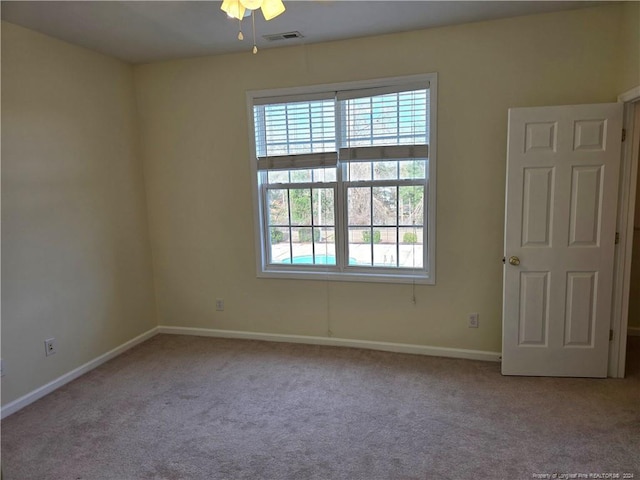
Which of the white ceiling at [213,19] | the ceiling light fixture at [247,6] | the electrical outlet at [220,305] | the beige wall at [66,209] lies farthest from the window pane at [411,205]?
the beige wall at [66,209]

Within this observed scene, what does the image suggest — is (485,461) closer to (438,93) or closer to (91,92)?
(438,93)

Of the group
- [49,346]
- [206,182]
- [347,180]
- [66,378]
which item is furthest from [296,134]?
[66,378]

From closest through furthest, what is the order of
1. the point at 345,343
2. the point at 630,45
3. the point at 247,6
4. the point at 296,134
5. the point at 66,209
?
the point at 247,6
the point at 630,45
the point at 66,209
the point at 296,134
the point at 345,343

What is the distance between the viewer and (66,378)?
3029 millimetres

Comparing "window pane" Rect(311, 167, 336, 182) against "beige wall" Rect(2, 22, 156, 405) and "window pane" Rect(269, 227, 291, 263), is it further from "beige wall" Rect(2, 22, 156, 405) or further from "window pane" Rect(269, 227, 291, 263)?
"beige wall" Rect(2, 22, 156, 405)

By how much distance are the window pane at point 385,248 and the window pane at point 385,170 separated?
1.43ft

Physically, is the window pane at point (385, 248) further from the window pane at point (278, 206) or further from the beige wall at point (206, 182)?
the window pane at point (278, 206)

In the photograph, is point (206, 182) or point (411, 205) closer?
point (411, 205)

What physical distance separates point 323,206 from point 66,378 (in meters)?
Answer: 2.46

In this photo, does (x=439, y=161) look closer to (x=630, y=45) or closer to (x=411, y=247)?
(x=411, y=247)

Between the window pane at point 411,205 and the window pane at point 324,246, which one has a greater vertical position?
the window pane at point 411,205

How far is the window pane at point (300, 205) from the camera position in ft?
11.5

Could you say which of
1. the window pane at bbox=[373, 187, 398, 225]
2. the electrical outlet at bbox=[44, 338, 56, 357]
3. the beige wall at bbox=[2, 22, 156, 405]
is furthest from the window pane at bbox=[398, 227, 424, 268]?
the electrical outlet at bbox=[44, 338, 56, 357]

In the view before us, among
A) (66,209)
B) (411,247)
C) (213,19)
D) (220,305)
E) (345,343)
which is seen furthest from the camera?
(220,305)
